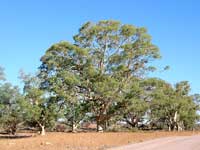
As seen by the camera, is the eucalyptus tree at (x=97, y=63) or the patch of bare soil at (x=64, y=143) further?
the eucalyptus tree at (x=97, y=63)

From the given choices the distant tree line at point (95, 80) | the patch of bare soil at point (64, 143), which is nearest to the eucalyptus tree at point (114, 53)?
the distant tree line at point (95, 80)

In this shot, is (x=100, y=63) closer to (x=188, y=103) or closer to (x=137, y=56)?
(x=137, y=56)

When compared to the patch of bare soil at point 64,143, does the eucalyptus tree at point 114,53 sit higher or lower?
higher

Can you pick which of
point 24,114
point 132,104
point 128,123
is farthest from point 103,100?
point 128,123

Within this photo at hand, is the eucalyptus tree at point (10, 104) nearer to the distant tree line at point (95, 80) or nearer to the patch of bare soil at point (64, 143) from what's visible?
the distant tree line at point (95, 80)

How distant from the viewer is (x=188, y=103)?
67500 millimetres

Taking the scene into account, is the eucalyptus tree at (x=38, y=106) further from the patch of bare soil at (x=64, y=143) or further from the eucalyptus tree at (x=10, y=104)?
the patch of bare soil at (x=64, y=143)

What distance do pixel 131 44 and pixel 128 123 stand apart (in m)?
19.4

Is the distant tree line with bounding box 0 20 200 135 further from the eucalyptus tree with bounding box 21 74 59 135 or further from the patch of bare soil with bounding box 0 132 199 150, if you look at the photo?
the patch of bare soil with bounding box 0 132 199 150

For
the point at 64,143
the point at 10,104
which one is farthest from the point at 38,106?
the point at 64,143

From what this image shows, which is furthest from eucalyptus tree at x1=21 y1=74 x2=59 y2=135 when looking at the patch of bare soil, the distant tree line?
the patch of bare soil

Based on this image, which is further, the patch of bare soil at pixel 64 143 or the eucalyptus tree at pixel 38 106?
the eucalyptus tree at pixel 38 106

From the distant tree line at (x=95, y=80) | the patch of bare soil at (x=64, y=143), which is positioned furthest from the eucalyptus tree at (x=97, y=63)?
the patch of bare soil at (x=64, y=143)

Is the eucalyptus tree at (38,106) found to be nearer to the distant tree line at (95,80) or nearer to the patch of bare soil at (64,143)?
the distant tree line at (95,80)
